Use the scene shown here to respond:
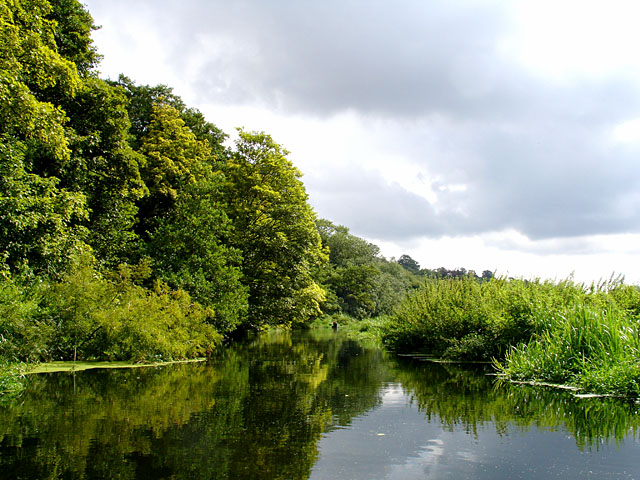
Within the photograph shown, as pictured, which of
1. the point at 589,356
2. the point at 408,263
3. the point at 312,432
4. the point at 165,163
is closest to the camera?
the point at 312,432

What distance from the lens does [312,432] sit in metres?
7.25

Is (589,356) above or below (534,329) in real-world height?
below

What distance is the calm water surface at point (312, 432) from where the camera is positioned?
5.49 m

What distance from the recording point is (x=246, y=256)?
3303 cm

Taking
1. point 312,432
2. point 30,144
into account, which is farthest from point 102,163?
point 312,432

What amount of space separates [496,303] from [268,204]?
736 inches

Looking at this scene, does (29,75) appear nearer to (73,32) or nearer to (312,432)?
(73,32)

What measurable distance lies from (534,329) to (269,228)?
65.3ft

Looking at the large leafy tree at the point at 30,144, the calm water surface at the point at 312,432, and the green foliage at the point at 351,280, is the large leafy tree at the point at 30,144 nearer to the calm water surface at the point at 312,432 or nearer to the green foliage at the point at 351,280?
the calm water surface at the point at 312,432

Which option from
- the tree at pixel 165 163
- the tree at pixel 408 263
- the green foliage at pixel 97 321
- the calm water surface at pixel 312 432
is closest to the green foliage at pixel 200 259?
the tree at pixel 165 163

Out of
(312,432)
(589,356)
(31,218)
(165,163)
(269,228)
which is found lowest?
(312,432)

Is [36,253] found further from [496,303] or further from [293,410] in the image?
[496,303]

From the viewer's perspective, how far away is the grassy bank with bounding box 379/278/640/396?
10.8m

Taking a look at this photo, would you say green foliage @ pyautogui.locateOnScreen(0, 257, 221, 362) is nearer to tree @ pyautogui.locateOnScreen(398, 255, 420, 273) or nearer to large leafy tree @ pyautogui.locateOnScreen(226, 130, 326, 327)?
large leafy tree @ pyautogui.locateOnScreen(226, 130, 326, 327)
